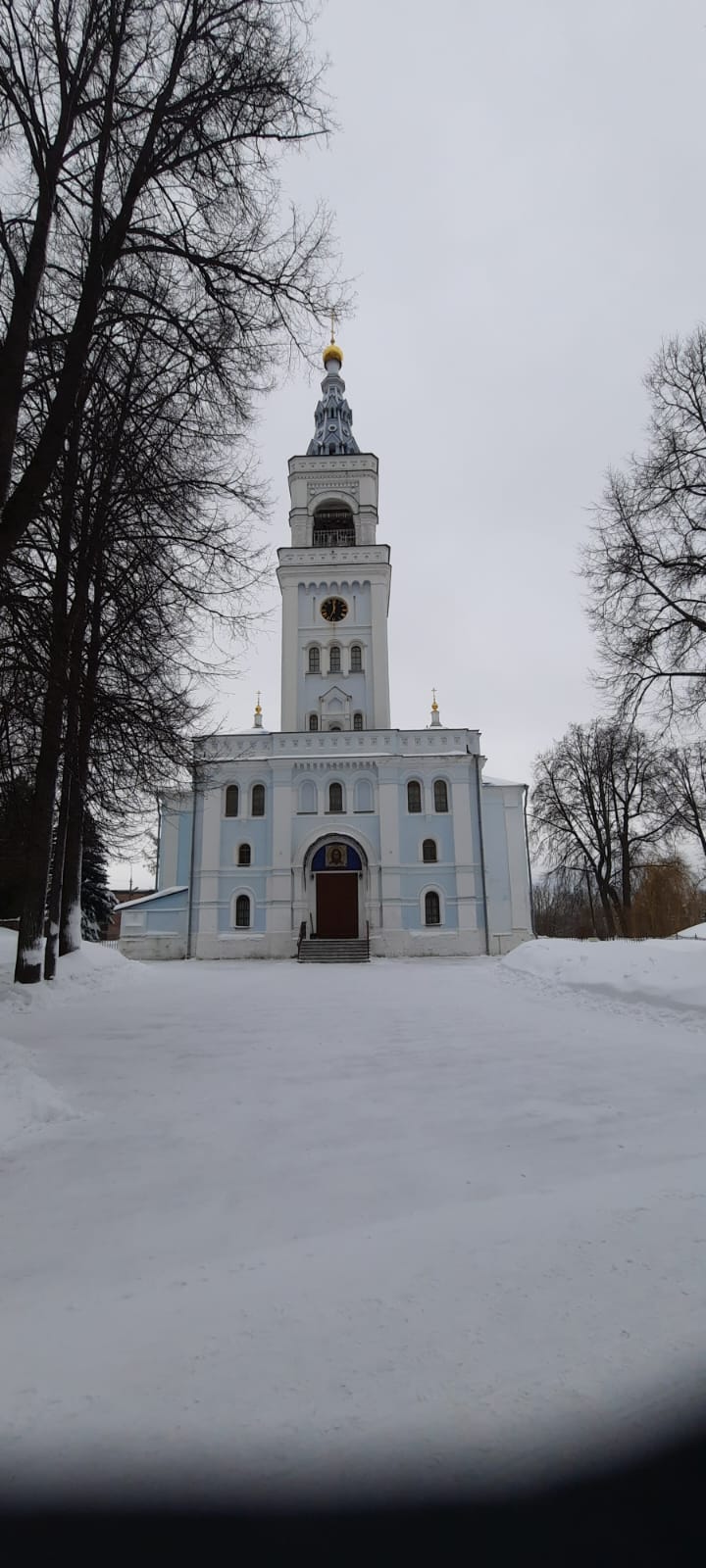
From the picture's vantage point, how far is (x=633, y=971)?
11234 mm

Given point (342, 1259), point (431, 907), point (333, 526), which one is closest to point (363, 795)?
point (431, 907)

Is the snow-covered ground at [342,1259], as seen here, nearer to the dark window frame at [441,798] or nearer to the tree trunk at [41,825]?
the tree trunk at [41,825]

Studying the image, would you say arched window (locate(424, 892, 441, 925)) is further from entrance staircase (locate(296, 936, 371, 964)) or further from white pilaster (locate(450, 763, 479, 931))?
entrance staircase (locate(296, 936, 371, 964))

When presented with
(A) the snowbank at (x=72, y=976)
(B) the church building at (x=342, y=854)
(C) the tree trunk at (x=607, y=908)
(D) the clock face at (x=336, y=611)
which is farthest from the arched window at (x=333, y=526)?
(A) the snowbank at (x=72, y=976)

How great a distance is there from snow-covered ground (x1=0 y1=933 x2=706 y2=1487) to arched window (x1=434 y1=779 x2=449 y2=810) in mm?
24520

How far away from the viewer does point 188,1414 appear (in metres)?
1.97

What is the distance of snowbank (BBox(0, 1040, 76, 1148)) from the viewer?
456 centimetres

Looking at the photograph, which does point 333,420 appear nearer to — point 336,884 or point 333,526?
point 333,526

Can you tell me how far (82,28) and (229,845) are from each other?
25.7 meters

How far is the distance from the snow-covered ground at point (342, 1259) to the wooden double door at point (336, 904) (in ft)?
78.8

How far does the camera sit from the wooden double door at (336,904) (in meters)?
30.5

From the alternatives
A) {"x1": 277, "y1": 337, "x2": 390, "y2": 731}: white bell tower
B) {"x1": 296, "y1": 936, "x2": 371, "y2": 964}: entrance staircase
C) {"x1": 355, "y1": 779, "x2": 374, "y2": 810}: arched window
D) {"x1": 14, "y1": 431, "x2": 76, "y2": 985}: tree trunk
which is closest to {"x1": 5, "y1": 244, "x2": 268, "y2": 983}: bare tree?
{"x1": 14, "y1": 431, "x2": 76, "y2": 985}: tree trunk

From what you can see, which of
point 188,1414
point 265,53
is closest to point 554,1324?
point 188,1414

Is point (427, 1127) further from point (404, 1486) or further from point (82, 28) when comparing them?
point (82, 28)
